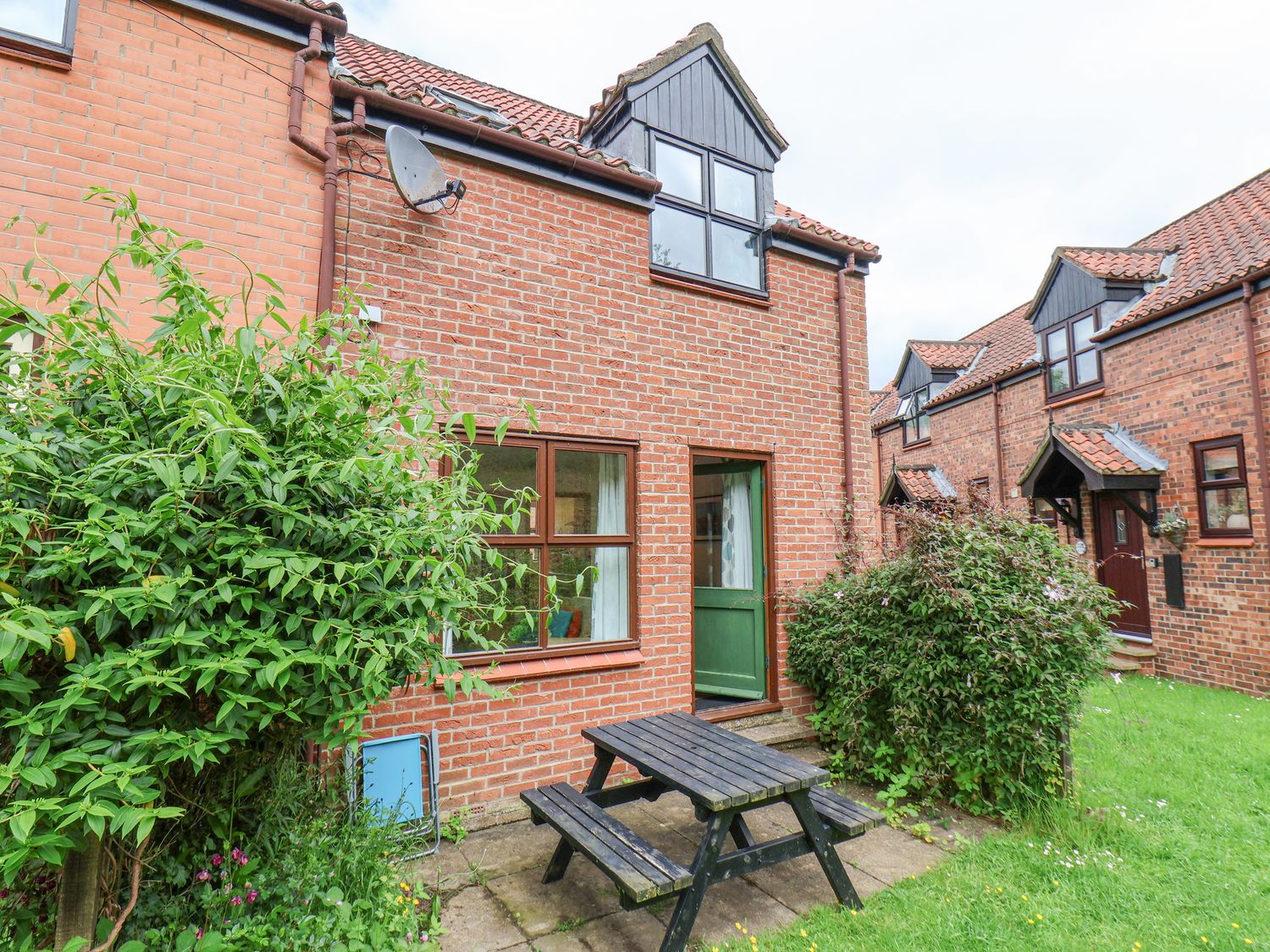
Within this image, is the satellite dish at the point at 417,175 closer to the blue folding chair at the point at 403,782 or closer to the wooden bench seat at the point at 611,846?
the blue folding chair at the point at 403,782

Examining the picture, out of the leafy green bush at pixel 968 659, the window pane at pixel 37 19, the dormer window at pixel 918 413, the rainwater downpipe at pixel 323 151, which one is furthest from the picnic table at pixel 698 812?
the dormer window at pixel 918 413

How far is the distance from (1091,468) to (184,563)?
10.6m

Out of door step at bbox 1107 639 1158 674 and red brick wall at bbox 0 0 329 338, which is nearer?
red brick wall at bbox 0 0 329 338

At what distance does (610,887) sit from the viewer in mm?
3322

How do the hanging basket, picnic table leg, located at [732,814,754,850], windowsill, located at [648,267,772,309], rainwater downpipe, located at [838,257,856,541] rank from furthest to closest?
the hanging basket < rainwater downpipe, located at [838,257,856,541] < windowsill, located at [648,267,772,309] < picnic table leg, located at [732,814,754,850]

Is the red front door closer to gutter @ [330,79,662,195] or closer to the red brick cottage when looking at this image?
the red brick cottage

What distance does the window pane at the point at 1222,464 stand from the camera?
26.4 feet

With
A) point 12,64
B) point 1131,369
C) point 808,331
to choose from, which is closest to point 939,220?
point 1131,369

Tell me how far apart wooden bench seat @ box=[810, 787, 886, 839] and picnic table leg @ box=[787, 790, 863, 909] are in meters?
0.09

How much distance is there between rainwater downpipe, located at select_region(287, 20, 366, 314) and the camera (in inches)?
157

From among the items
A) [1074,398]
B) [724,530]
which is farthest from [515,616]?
[1074,398]

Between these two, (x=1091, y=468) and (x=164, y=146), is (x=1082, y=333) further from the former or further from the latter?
(x=164, y=146)

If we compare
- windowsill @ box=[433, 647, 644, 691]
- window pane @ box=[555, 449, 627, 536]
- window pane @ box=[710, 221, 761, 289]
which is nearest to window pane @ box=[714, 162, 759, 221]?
window pane @ box=[710, 221, 761, 289]

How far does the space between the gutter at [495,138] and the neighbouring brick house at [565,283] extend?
2 cm
